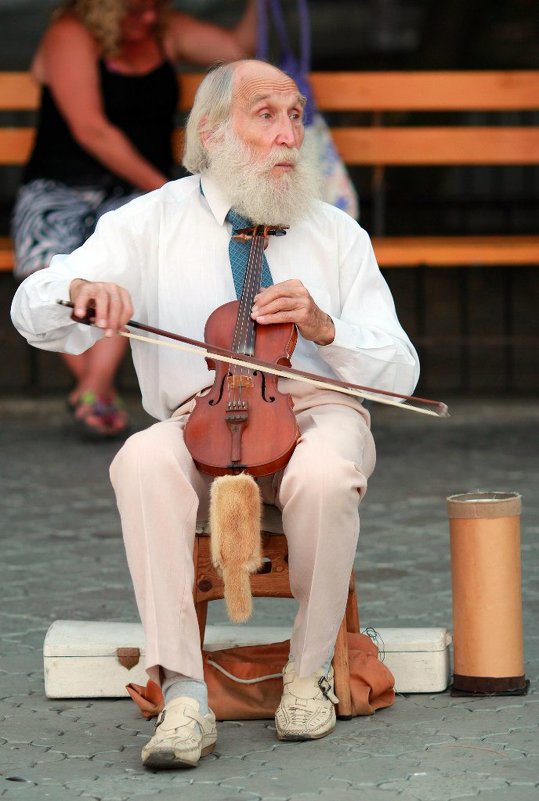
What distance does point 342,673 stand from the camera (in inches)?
138

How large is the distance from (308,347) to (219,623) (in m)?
1.03

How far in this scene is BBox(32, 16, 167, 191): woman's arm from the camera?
22.2 feet

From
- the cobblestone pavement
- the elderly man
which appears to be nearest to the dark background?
the cobblestone pavement

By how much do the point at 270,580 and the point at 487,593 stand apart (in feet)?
1.67

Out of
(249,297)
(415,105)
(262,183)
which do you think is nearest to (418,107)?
(415,105)

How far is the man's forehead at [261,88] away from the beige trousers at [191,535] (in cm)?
88

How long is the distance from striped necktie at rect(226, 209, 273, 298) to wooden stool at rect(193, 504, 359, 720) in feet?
1.72

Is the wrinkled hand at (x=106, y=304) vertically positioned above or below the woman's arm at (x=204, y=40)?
below

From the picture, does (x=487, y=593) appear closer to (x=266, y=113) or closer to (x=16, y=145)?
(x=266, y=113)

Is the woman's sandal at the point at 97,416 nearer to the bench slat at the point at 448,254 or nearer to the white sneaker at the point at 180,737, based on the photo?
the bench slat at the point at 448,254

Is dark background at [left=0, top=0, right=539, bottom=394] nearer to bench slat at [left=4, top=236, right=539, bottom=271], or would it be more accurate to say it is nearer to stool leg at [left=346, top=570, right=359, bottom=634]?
bench slat at [left=4, top=236, right=539, bottom=271]

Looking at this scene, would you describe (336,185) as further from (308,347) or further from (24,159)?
(308,347)

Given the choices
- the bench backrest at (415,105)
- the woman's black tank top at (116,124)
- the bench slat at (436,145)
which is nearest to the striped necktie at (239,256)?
the woman's black tank top at (116,124)

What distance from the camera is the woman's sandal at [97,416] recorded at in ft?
23.4
